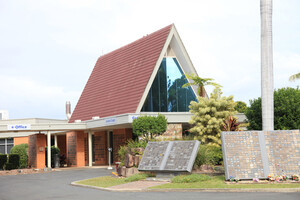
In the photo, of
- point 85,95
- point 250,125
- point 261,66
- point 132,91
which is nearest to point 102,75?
point 85,95

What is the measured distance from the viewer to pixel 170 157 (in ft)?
60.5

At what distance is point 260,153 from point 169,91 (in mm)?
16818

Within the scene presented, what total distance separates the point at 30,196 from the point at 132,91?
18.2 meters

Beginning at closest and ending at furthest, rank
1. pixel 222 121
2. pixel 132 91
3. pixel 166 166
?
pixel 166 166 < pixel 222 121 < pixel 132 91

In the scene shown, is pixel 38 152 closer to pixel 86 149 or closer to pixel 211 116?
pixel 86 149

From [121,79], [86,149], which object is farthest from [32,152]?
[121,79]

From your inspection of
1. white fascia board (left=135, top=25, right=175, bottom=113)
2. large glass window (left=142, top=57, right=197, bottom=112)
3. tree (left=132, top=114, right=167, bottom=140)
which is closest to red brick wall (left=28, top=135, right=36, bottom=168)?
white fascia board (left=135, top=25, right=175, bottom=113)

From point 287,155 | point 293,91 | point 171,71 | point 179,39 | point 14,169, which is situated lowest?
point 14,169

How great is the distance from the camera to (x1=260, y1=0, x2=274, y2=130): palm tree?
65.6 feet

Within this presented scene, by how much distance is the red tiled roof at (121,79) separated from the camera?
32219mm

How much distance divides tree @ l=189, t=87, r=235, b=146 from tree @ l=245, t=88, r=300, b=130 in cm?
346

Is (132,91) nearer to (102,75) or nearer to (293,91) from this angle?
(102,75)

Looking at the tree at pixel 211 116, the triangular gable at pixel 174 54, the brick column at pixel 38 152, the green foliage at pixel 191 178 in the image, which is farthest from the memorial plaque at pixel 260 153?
the brick column at pixel 38 152

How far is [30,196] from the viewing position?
14.9 metres
